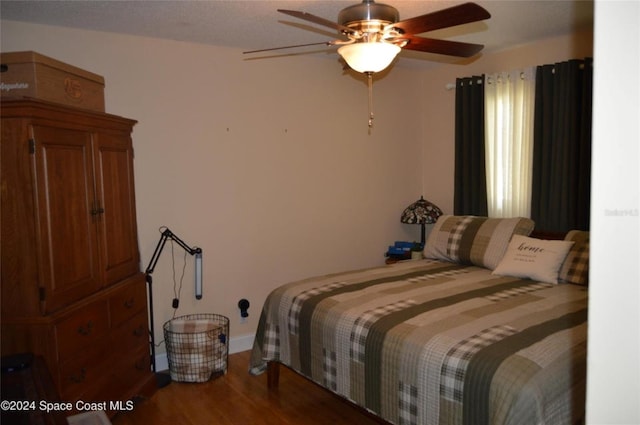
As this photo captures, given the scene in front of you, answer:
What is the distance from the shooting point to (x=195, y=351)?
3.20 meters

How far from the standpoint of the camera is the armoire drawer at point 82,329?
88.7 inches

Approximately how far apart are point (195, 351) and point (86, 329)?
904 mm

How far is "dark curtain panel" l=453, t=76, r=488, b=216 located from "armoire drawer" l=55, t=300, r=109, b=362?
3.08 m

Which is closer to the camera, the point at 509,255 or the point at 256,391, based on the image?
the point at 256,391

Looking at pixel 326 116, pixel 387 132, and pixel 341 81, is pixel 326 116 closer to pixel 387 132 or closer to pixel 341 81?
pixel 341 81

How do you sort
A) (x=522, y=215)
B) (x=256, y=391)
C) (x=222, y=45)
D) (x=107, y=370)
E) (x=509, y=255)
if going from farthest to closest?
(x=522, y=215)
(x=222, y=45)
(x=509, y=255)
(x=256, y=391)
(x=107, y=370)

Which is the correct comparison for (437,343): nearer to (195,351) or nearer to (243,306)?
(195,351)

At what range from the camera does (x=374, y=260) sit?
4.59 m

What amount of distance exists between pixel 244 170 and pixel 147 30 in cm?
119

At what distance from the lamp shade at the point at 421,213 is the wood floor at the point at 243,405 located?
1878mm

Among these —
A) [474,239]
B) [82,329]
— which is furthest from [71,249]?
[474,239]

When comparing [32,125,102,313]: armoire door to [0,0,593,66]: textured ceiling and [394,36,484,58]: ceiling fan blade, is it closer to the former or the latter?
[0,0,593,66]: textured ceiling

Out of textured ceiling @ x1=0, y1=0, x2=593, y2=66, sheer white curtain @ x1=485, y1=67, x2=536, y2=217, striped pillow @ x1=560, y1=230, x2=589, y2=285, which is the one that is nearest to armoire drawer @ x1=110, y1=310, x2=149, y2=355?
textured ceiling @ x1=0, y1=0, x2=593, y2=66

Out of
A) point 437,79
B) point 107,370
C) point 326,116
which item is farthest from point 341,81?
point 107,370
